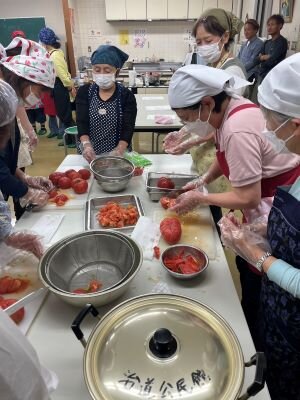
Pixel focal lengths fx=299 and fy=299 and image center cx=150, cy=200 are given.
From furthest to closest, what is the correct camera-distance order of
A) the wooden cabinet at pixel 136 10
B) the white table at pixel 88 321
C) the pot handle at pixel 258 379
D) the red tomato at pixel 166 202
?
the wooden cabinet at pixel 136 10
the red tomato at pixel 166 202
the white table at pixel 88 321
the pot handle at pixel 258 379

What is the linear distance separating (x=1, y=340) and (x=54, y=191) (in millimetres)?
1447

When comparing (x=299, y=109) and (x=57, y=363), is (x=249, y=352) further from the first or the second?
(x=299, y=109)

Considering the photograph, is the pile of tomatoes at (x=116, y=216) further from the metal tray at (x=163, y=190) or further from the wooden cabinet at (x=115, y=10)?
the wooden cabinet at (x=115, y=10)

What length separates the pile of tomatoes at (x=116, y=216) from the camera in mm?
1549

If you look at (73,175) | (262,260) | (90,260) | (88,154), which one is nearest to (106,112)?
(88,154)

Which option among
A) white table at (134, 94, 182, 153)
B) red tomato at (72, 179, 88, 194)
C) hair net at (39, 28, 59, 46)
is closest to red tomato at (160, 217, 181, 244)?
red tomato at (72, 179, 88, 194)

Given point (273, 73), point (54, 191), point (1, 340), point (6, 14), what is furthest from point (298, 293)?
point (6, 14)

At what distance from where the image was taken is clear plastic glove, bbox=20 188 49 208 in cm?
170

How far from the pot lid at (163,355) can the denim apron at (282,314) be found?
0.34 meters

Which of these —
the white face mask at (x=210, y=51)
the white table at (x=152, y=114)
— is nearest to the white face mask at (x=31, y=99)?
the white face mask at (x=210, y=51)

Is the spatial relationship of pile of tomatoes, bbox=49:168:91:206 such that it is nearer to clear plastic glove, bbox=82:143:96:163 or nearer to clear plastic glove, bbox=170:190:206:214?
clear plastic glove, bbox=82:143:96:163

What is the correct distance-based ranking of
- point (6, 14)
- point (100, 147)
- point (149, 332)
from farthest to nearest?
point (6, 14) → point (100, 147) → point (149, 332)

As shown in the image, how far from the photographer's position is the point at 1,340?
51 cm

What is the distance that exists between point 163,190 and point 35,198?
74cm
